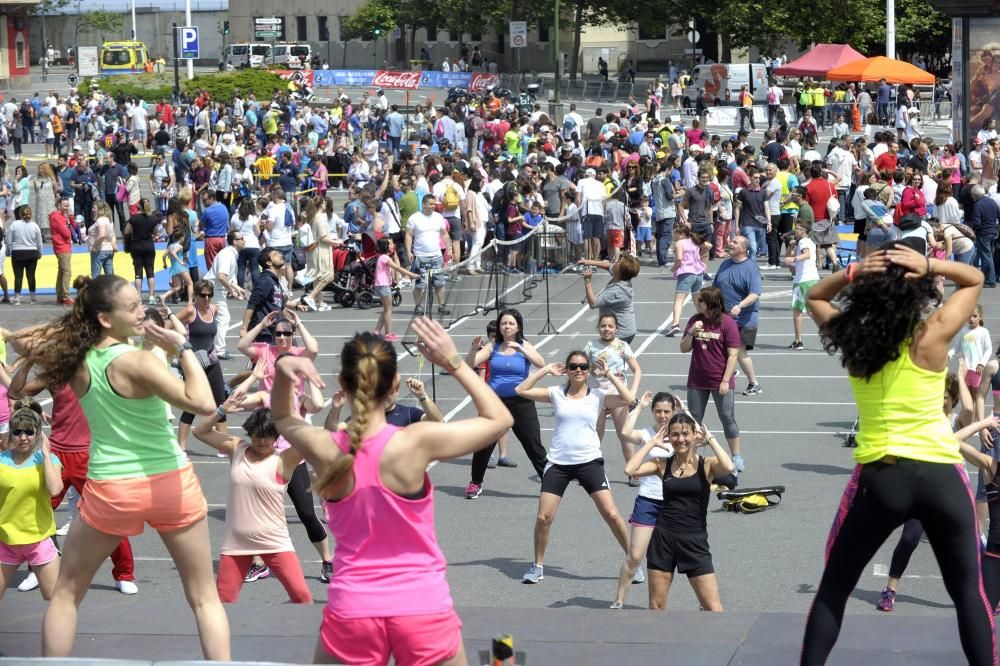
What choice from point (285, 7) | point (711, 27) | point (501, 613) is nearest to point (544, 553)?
point (501, 613)

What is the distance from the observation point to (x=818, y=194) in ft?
79.0

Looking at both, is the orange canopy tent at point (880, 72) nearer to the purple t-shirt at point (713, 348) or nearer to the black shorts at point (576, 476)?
the purple t-shirt at point (713, 348)

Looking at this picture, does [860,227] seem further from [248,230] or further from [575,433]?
[575,433]

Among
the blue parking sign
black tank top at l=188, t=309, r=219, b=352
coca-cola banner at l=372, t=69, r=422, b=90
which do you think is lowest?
black tank top at l=188, t=309, r=219, b=352

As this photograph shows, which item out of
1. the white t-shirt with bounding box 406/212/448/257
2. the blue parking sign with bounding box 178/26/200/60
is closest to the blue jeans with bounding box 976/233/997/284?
the white t-shirt with bounding box 406/212/448/257

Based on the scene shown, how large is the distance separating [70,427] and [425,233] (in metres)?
12.3

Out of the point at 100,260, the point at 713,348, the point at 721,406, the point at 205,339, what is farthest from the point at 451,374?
the point at 100,260

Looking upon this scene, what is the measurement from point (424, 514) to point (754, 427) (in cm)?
1066

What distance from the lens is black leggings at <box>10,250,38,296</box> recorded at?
23.1 meters

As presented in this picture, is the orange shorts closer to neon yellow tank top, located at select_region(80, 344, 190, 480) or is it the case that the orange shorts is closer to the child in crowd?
neon yellow tank top, located at select_region(80, 344, 190, 480)

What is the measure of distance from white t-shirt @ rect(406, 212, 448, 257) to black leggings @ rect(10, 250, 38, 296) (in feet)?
20.2

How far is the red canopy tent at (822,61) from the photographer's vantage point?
40812 mm

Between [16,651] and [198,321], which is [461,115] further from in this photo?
[16,651]

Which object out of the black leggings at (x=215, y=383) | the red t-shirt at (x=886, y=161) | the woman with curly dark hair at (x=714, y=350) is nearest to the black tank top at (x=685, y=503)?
the woman with curly dark hair at (x=714, y=350)
